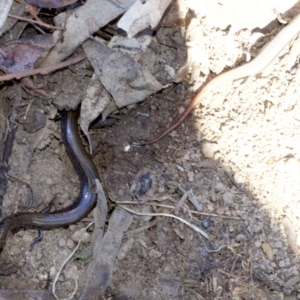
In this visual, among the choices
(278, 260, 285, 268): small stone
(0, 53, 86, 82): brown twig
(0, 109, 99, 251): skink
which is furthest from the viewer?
(0, 109, 99, 251): skink

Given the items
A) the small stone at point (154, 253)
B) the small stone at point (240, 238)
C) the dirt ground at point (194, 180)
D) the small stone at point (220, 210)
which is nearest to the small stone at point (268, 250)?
the dirt ground at point (194, 180)

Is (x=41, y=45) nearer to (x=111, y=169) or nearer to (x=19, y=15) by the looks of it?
(x=19, y=15)

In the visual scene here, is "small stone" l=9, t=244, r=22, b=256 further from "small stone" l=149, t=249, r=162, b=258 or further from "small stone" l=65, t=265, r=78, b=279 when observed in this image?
"small stone" l=149, t=249, r=162, b=258

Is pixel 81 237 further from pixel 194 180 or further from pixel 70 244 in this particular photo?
pixel 194 180

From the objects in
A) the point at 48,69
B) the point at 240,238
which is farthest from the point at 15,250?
the point at 240,238

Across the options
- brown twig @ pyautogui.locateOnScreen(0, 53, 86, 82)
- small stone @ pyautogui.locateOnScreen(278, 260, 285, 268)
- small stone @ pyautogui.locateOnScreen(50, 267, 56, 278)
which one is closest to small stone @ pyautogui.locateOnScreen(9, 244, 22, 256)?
small stone @ pyautogui.locateOnScreen(50, 267, 56, 278)

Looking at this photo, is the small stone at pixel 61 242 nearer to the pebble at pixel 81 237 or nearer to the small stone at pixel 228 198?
the pebble at pixel 81 237
